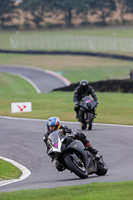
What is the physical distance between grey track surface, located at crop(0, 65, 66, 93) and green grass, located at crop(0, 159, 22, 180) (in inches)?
1386

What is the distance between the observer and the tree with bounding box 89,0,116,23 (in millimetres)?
117625

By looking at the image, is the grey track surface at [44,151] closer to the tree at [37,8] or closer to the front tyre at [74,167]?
the front tyre at [74,167]

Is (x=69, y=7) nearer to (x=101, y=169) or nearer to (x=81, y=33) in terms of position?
(x=81, y=33)

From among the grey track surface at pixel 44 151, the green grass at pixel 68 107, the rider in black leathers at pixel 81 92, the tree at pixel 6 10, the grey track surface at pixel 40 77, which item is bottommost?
the grey track surface at pixel 44 151

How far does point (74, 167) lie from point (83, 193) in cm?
180

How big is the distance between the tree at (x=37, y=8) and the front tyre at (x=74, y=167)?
349 ft

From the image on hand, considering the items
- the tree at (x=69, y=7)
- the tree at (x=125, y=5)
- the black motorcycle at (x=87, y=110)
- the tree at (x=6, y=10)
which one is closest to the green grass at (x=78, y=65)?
the tree at (x=6, y=10)

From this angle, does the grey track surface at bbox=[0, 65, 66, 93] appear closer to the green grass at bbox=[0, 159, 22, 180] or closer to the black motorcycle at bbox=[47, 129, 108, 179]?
the green grass at bbox=[0, 159, 22, 180]

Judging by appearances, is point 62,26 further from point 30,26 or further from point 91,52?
point 91,52

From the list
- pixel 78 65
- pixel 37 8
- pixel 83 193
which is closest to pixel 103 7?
pixel 37 8

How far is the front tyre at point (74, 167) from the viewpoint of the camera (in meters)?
9.91

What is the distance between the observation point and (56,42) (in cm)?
8681

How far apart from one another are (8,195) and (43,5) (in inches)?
4356

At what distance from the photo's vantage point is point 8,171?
12117 millimetres
